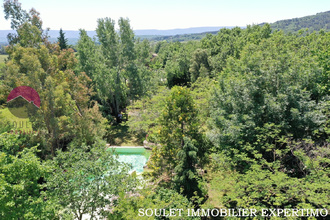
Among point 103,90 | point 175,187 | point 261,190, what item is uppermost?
point 103,90

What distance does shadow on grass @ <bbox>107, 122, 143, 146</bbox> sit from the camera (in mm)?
21469

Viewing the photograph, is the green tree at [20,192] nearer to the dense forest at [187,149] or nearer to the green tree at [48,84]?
the dense forest at [187,149]

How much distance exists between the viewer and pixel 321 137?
34.2 ft

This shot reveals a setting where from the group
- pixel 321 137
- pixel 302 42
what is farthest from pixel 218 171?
pixel 302 42

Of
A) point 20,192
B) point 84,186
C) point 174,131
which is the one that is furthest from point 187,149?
point 20,192

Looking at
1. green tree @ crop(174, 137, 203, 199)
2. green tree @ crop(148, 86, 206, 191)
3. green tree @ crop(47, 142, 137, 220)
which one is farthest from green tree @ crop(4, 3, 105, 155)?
green tree @ crop(174, 137, 203, 199)

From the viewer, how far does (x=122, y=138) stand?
22.6 metres

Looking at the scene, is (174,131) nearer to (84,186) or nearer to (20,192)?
(84,186)

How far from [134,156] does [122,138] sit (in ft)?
12.1

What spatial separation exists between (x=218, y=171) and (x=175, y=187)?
3041mm

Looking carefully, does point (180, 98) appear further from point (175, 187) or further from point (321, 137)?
point (321, 137)

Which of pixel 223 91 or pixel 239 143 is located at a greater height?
pixel 223 91

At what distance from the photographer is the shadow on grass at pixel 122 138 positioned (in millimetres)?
21469

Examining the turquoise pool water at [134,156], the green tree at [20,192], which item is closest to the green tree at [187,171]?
the green tree at [20,192]
